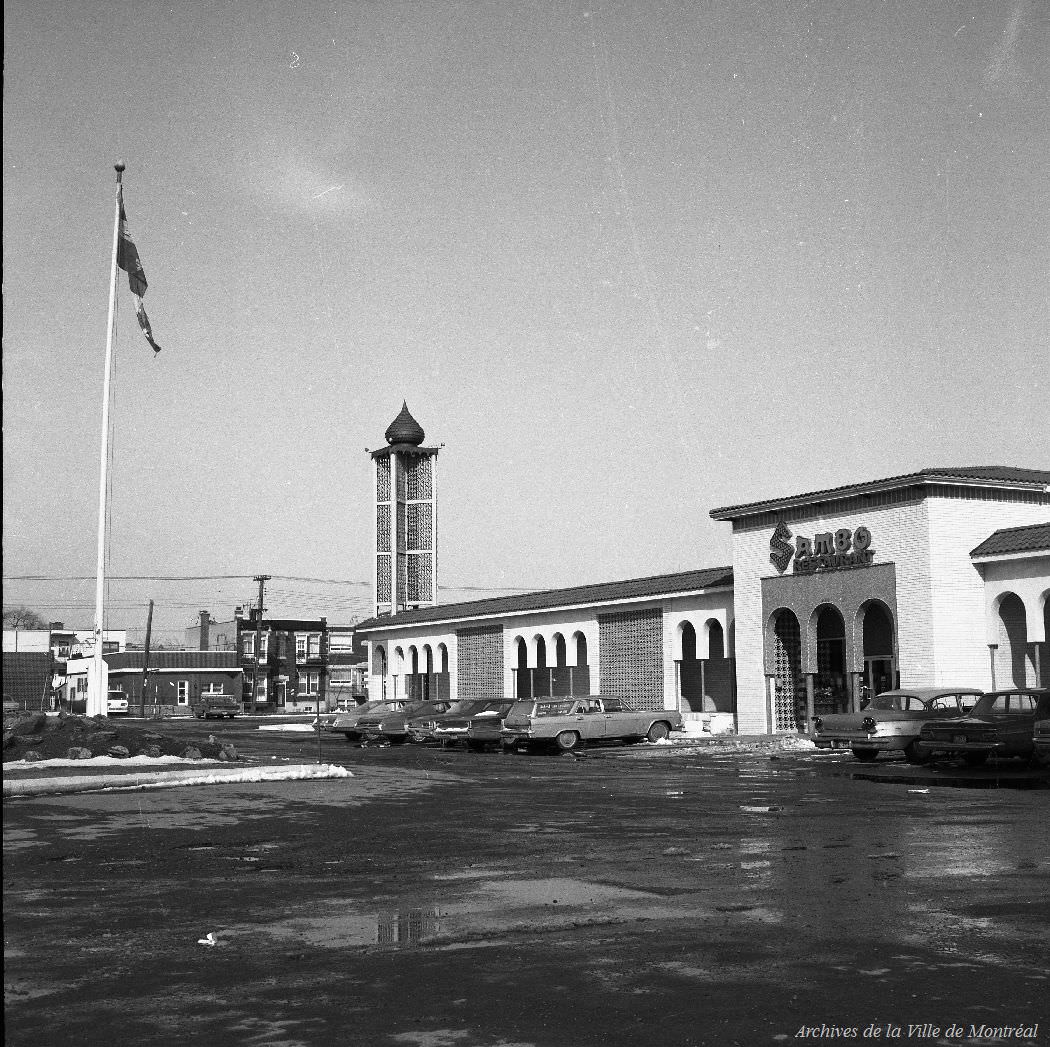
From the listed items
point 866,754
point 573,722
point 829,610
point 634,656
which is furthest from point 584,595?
point 866,754

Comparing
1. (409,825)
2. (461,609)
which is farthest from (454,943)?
(461,609)

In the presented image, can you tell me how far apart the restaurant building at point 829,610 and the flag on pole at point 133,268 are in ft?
65.0

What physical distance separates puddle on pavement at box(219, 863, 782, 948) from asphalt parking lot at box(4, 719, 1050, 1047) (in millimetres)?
36

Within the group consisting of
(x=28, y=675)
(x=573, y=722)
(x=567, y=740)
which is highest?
(x=28, y=675)

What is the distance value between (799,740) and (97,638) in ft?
61.0

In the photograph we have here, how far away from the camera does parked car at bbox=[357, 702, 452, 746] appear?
41.8m

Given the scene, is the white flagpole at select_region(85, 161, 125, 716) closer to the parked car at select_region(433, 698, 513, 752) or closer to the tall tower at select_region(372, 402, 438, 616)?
the parked car at select_region(433, 698, 513, 752)

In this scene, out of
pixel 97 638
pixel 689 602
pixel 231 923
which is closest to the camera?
pixel 231 923

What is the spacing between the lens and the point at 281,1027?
6.06 meters

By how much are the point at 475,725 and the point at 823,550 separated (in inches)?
456

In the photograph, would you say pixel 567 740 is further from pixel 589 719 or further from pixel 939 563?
pixel 939 563

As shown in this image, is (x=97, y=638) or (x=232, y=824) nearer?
(x=232, y=824)

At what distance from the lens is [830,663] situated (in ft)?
137

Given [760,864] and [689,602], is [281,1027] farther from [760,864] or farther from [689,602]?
[689,602]
